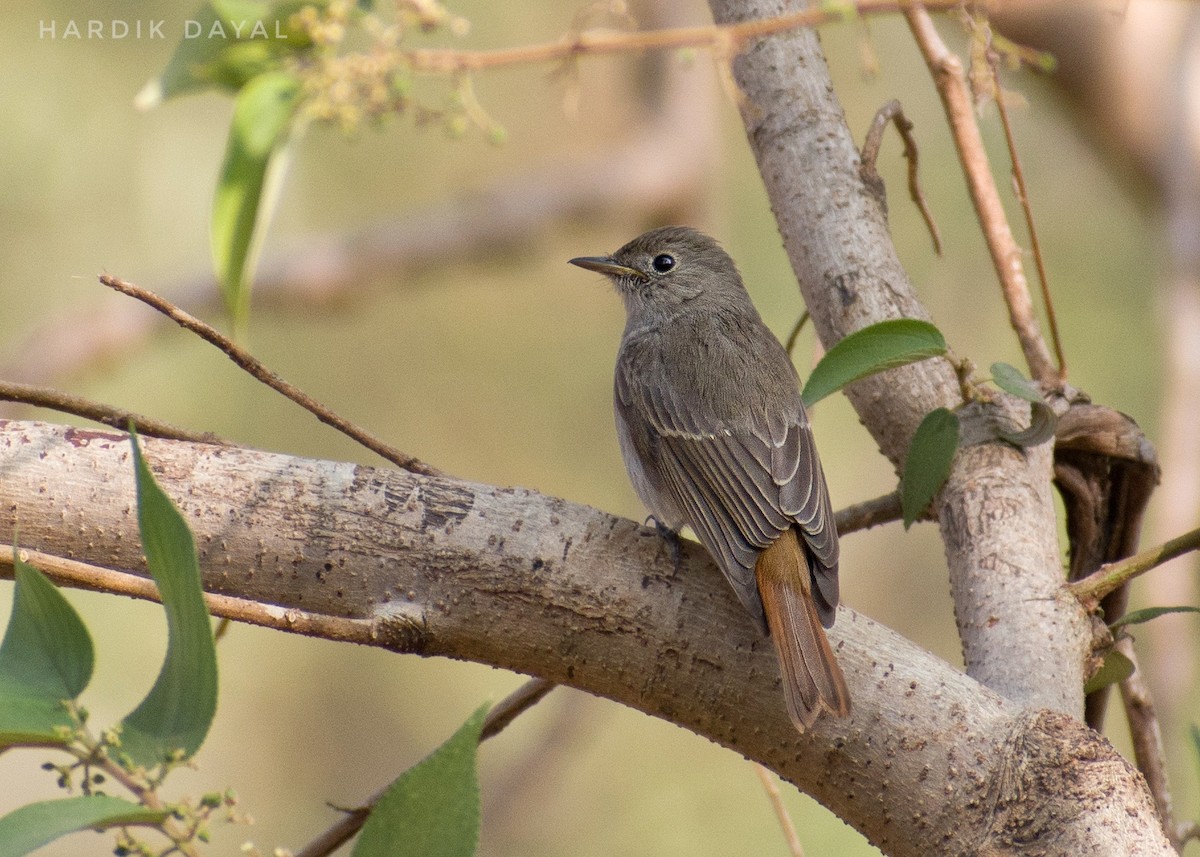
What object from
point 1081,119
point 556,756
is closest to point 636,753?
point 556,756

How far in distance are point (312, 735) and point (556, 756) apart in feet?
10.7

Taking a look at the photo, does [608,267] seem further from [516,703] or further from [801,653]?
[801,653]

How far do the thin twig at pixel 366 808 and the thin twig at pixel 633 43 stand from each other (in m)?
1.09

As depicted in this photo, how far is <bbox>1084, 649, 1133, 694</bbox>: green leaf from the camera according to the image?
6.70 ft

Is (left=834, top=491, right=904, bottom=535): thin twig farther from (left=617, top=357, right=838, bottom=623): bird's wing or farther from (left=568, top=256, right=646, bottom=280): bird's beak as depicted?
(left=568, top=256, right=646, bottom=280): bird's beak

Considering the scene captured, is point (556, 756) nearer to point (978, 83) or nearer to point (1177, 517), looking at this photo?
point (1177, 517)

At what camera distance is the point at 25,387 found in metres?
1.83

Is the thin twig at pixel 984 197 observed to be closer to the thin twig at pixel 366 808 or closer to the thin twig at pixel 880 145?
the thin twig at pixel 880 145

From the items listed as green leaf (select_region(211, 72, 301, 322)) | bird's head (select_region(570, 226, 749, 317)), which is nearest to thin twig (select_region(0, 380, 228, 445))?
green leaf (select_region(211, 72, 301, 322))

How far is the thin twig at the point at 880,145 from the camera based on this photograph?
2469 millimetres

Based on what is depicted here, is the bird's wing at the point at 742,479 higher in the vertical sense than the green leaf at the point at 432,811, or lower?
higher

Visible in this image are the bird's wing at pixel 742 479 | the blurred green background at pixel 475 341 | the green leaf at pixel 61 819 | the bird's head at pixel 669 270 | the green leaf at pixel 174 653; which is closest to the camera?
the green leaf at pixel 61 819

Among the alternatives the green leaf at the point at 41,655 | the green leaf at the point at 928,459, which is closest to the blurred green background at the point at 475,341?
the green leaf at the point at 928,459

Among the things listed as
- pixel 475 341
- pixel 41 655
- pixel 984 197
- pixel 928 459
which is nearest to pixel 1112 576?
pixel 928 459
